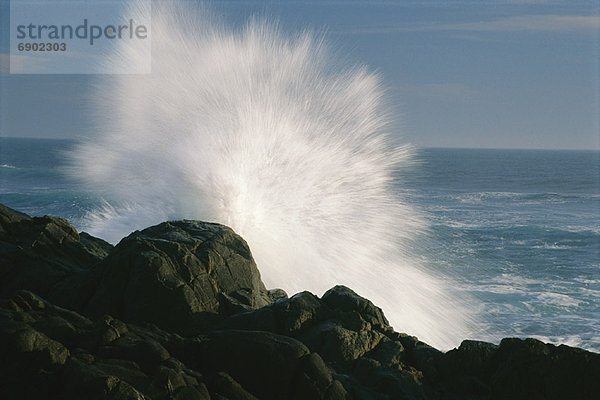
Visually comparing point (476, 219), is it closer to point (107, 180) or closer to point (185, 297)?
point (107, 180)

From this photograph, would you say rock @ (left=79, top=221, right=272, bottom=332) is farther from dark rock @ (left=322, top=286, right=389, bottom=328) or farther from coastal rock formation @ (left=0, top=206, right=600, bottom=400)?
dark rock @ (left=322, top=286, right=389, bottom=328)

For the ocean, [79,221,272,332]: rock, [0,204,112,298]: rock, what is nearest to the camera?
[79,221,272,332]: rock

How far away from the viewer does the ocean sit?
14594mm

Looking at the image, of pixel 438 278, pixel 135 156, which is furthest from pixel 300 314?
pixel 438 278

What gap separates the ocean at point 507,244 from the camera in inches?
575

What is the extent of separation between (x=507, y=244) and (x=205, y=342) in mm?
21399

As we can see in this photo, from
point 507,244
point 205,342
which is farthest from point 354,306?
point 507,244

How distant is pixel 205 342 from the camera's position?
6.18 m

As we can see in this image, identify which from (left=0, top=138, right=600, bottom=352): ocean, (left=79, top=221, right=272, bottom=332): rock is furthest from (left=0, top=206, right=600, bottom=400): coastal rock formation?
(left=0, top=138, right=600, bottom=352): ocean

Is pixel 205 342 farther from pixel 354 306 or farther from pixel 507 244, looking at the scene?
pixel 507 244

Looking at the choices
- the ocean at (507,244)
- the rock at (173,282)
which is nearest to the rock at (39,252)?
the rock at (173,282)

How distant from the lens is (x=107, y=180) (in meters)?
19.7

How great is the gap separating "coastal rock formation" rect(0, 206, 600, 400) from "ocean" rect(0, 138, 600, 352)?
23.2 ft

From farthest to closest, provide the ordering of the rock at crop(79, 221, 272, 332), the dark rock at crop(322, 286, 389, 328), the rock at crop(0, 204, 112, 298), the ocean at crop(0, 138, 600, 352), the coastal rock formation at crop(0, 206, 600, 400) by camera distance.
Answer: the ocean at crop(0, 138, 600, 352)
the rock at crop(0, 204, 112, 298)
the dark rock at crop(322, 286, 389, 328)
the rock at crop(79, 221, 272, 332)
the coastal rock formation at crop(0, 206, 600, 400)
